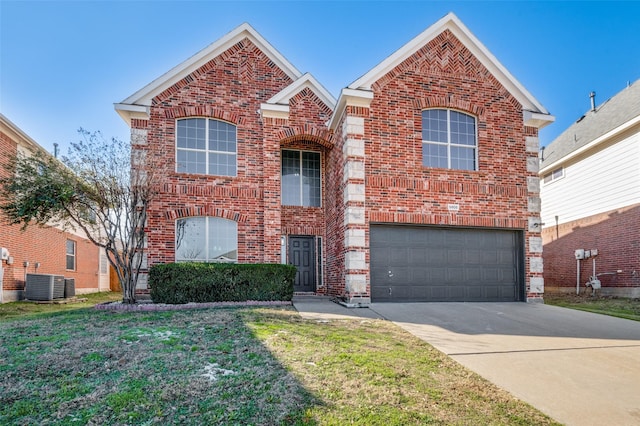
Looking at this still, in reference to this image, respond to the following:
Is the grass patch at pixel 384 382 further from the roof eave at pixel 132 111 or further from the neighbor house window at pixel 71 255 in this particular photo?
the neighbor house window at pixel 71 255

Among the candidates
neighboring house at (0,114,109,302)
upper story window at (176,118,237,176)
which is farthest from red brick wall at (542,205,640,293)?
neighboring house at (0,114,109,302)

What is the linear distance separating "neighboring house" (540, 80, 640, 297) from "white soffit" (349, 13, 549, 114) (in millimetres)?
4669

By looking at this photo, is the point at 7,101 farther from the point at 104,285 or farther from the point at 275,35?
the point at 104,285

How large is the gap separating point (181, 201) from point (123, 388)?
8.52 meters

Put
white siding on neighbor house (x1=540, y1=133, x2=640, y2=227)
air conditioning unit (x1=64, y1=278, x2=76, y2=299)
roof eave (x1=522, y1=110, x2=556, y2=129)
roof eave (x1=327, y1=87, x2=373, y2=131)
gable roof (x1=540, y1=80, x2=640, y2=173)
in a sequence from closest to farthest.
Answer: roof eave (x1=327, y1=87, x2=373, y2=131)
roof eave (x1=522, y1=110, x2=556, y2=129)
white siding on neighbor house (x1=540, y1=133, x2=640, y2=227)
gable roof (x1=540, y1=80, x2=640, y2=173)
air conditioning unit (x1=64, y1=278, x2=76, y2=299)

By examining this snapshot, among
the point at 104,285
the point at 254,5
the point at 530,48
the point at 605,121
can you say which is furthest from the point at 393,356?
the point at 104,285

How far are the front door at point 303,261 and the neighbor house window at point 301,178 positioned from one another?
4.34 ft

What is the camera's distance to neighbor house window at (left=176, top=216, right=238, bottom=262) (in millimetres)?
12742

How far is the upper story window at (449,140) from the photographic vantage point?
12.0m

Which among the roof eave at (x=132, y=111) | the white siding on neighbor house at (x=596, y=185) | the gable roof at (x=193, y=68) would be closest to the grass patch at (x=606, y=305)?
the white siding on neighbor house at (x=596, y=185)

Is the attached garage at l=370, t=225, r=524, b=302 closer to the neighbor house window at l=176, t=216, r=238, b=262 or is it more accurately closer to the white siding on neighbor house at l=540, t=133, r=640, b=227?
the neighbor house window at l=176, t=216, r=238, b=262

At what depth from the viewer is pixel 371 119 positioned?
11.6 m

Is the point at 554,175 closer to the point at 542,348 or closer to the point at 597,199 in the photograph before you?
the point at 597,199

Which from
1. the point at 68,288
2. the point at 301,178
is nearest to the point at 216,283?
the point at 301,178
